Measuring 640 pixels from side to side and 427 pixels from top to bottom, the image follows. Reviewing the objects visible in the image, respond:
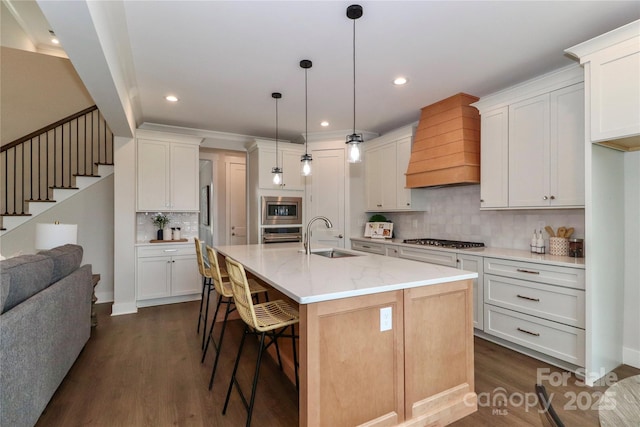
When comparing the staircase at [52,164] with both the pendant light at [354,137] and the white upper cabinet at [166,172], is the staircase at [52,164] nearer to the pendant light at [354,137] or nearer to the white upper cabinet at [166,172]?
the white upper cabinet at [166,172]

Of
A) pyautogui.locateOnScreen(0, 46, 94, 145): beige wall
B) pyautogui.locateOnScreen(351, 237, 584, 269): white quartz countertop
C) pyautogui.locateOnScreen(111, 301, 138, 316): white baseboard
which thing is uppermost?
pyautogui.locateOnScreen(0, 46, 94, 145): beige wall

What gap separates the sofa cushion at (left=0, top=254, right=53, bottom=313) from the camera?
5.19 ft

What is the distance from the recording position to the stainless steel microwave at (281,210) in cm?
486

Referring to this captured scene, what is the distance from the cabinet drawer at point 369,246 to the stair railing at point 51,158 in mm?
3796

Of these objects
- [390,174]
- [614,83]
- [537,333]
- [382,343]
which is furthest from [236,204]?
[614,83]

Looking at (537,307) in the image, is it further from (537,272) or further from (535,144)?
(535,144)

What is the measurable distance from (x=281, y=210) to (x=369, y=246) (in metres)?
1.50

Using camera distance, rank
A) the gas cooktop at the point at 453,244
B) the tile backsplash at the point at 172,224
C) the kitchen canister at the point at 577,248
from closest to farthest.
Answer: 1. the kitchen canister at the point at 577,248
2. the gas cooktop at the point at 453,244
3. the tile backsplash at the point at 172,224

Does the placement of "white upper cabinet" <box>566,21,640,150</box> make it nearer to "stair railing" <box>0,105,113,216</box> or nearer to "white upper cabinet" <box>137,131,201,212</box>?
"white upper cabinet" <box>137,131,201,212</box>

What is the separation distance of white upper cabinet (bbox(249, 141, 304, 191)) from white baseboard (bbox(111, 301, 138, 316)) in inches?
92.2

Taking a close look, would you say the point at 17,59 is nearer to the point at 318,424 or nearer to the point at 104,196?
the point at 104,196

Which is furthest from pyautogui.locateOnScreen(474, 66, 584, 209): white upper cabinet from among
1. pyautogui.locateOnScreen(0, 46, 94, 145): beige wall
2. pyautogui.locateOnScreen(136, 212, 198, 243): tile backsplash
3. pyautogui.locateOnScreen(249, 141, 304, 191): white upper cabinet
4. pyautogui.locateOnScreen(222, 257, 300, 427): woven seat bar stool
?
pyautogui.locateOnScreen(0, 46, 94, 145): beige wall

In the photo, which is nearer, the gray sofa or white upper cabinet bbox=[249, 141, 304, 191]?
the gray sofa

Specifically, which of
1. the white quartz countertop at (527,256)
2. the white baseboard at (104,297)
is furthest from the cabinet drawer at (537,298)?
the white baseboard at (104,297)
